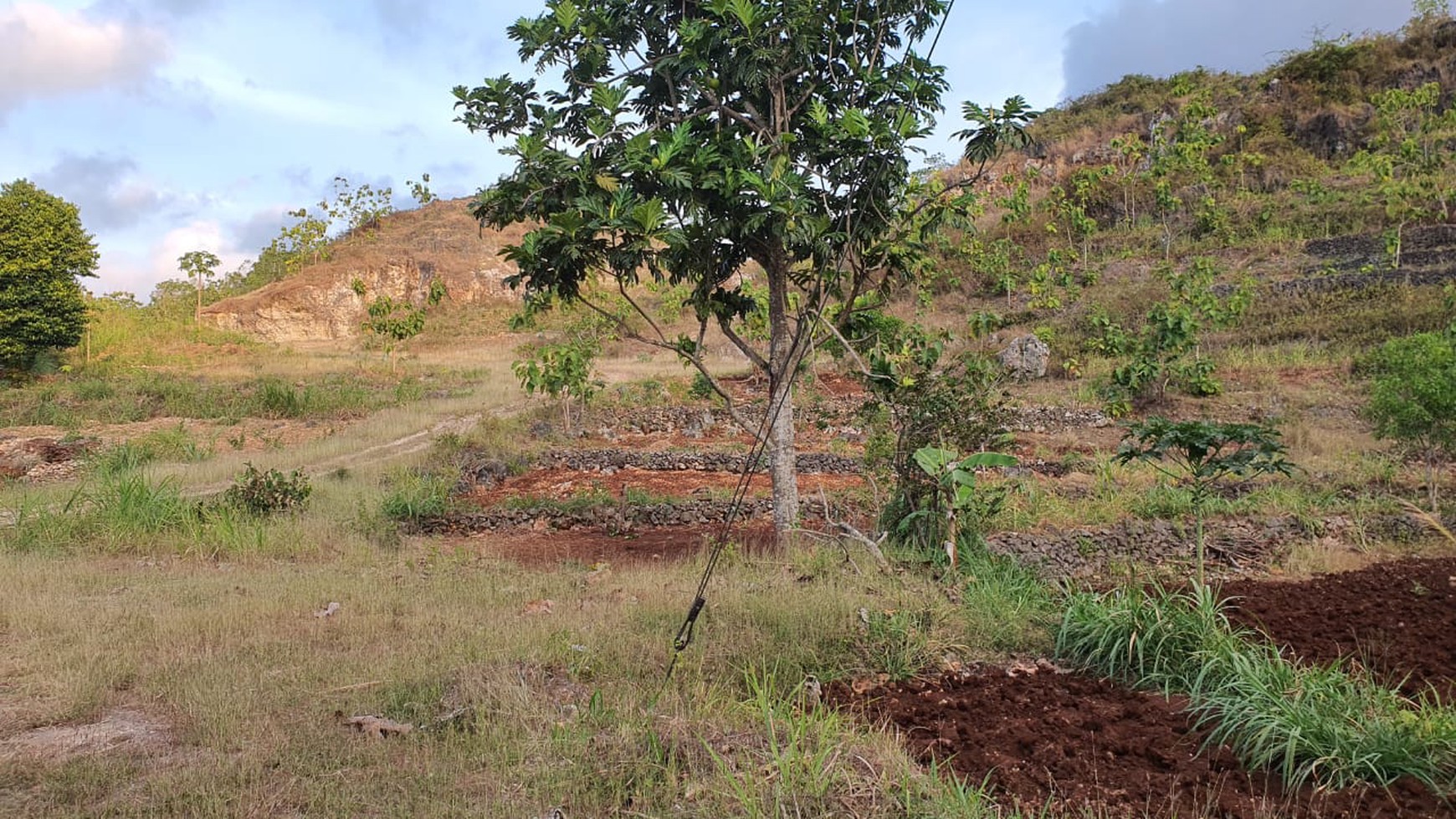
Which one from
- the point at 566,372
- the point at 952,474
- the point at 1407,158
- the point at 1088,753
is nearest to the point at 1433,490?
the point at 952,474

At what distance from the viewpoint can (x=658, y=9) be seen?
20.1 ft

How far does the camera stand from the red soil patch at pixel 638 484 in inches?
421

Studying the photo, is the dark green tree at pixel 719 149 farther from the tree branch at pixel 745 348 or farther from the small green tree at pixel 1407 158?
the small green tree at pixel 1407 158

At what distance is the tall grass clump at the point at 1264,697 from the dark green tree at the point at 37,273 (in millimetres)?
28582

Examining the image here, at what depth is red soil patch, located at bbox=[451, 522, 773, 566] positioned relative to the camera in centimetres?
741

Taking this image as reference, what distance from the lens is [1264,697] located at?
2938mm

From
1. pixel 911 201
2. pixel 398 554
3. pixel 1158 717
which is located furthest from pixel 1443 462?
pixel 398 554

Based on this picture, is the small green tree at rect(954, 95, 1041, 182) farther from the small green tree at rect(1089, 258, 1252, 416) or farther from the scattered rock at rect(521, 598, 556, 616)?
the small green tree at rect(1089, 258, 1252, 416)

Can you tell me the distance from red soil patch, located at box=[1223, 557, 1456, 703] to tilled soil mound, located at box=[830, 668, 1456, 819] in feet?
3.26

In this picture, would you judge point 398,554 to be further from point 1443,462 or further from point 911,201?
A: point 1443,462

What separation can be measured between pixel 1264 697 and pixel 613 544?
244 inches

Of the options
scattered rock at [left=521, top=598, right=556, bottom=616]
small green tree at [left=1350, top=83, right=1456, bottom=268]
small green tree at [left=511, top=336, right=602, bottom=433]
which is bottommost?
scattered rock at [left=521, top=598, right=556, bottom=616]

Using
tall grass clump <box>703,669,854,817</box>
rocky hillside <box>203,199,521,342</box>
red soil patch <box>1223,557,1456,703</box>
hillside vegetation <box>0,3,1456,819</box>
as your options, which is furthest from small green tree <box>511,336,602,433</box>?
rocky hillside <box>203,199,521,342</box>

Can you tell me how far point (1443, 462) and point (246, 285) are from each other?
5585 centimetres
